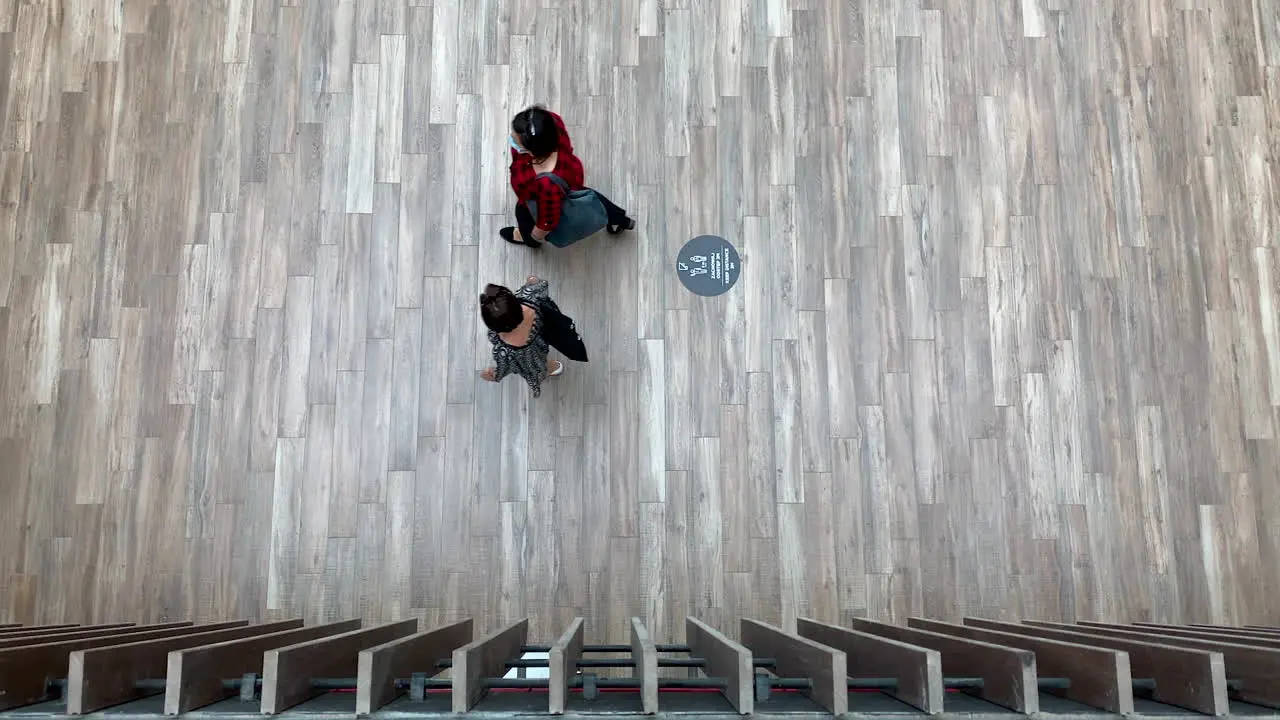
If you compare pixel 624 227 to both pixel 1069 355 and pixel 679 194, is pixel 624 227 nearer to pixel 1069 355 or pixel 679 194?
pixel 679 194

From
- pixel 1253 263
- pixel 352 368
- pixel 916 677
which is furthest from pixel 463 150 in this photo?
pixel 1253 263

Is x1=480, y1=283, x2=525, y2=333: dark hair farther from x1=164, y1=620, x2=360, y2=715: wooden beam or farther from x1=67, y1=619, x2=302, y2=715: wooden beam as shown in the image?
x1=67, y1=619, x2=302, y2=715: wooden beam

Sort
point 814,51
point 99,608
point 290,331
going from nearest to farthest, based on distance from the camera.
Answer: point 99,608 < point 290,331 < point 814,51

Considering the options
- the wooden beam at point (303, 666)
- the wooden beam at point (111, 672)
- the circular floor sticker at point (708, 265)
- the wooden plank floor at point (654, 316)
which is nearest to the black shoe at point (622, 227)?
the wooden plank floor at point (654, 316)

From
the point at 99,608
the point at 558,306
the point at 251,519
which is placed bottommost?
the point at 99,608

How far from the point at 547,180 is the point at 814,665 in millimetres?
2566

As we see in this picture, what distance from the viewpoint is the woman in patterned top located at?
3.48 meters

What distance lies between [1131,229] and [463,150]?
11.0ft

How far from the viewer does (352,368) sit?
4117mm

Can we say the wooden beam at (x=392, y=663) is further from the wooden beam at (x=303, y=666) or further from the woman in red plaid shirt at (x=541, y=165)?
the woman in red plaid shirt at (x=541, y=165)

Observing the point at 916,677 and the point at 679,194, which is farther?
the point at 679,194

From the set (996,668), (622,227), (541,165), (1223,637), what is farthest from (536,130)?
(1223,637)

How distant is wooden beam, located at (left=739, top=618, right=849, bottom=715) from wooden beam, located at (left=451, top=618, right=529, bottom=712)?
0.65 m

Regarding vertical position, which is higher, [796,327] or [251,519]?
[796,327]
